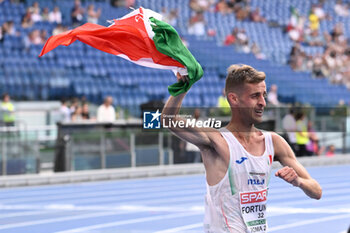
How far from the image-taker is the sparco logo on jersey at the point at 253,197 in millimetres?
3832

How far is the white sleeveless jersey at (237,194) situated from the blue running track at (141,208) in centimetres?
506

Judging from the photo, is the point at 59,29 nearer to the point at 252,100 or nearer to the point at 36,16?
the point at 36,16

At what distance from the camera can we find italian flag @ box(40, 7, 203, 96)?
3.51 metres

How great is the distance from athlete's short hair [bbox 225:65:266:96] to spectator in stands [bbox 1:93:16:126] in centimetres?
1217

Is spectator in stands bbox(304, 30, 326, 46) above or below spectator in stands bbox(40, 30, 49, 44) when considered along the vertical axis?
above

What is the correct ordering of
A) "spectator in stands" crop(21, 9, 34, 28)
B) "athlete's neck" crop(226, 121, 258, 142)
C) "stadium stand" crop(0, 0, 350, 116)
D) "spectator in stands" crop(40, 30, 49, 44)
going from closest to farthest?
"athlete's neck" crop(226, 121, 258, 142), "stadium stand" crop(0, 0, 350, 116), "spectator in stands" crop(40, 30, 49, 44), "spectator in stands" crop(21, 9, 34, 28)


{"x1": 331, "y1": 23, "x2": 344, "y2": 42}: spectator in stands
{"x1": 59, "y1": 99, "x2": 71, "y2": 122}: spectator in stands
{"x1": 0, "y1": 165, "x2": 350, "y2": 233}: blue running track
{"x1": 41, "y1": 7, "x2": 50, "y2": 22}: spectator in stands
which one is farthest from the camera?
{"x1": 331, "y1": 23, "x2": 344, "y2": 42}: spectator in stands

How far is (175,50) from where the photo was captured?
3543mm

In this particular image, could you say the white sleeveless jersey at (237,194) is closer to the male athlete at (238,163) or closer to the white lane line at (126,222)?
the male athlete at (238,163)

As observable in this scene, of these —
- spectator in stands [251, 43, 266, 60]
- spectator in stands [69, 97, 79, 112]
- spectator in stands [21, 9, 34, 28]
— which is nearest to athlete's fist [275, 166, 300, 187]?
spectator in stands [69, 97, 79, 112]

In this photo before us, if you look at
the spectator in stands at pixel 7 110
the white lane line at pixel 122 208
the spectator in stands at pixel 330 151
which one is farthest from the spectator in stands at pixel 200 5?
the white lane line at pixel 122 208

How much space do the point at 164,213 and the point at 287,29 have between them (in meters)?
20.4

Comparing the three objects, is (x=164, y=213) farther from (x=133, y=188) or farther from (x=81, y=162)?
(x=81, y=162)

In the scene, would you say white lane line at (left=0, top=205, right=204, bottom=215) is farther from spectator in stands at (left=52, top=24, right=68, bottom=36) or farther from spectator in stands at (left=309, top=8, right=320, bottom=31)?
spectator in stands at (left=309, top=8, right=320, bottom=31)
